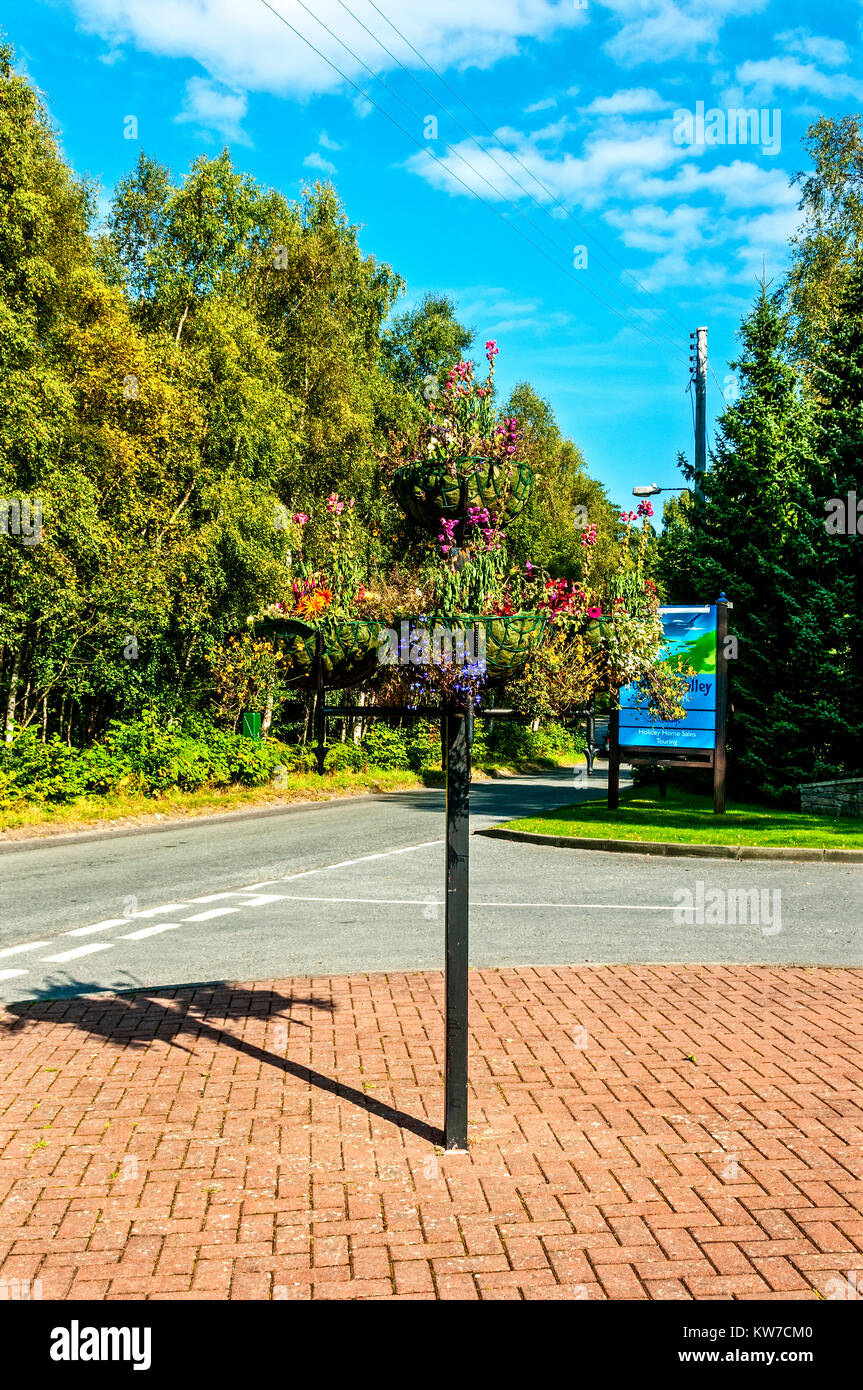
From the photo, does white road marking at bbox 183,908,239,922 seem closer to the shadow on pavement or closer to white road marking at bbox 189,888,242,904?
white road marking at bbox 189,888,242,904

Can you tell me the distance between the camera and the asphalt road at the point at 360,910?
8227mm

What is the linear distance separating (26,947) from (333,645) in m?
6.14

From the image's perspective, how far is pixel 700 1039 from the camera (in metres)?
6.08

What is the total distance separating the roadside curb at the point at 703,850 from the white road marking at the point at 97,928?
300 inches

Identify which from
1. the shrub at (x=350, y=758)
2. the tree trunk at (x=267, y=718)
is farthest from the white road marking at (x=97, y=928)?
the shrub at (x=350, y=758)

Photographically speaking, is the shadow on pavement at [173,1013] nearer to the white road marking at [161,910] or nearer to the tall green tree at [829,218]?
the white road marking at [161,910]

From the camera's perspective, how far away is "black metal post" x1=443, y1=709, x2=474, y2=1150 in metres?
4.52

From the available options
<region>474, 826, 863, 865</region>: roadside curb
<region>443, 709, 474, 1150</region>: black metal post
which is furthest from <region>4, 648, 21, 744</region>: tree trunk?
<region>443, 709, 474, 1150</region>: black metal post

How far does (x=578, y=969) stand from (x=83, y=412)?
1825 cm

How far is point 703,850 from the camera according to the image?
14.7m

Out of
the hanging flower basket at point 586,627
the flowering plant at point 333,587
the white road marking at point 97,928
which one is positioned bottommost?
the white road marking at point 97,928

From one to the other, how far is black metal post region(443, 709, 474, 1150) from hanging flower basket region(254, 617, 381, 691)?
714 millimetres

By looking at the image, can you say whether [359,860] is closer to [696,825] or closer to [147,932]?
[147,932]
